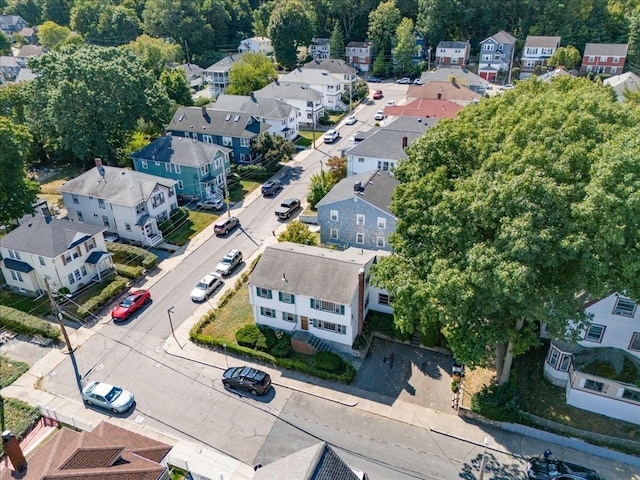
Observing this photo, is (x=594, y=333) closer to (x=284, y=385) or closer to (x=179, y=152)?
(x=284, y=385)

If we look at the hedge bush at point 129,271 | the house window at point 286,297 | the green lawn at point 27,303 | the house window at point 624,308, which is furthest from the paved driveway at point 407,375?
the green lawn at point 27,303

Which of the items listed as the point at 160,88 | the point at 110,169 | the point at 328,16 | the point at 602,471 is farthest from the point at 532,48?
the point at 602,471

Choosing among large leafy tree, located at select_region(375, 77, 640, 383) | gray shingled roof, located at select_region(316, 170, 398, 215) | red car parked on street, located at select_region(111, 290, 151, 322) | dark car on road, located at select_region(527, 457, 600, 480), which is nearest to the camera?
large leafy tree, located at select_region(375, 77, 640, 383)

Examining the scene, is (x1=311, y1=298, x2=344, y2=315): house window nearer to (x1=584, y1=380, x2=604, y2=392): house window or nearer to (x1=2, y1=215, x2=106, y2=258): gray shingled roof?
(x1=584, y1=380, x2=604, y2=392): house window

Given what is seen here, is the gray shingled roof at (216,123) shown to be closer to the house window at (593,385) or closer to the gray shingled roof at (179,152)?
the gray shingled roof at (179,152)

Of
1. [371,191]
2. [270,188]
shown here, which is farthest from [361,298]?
[270,188]

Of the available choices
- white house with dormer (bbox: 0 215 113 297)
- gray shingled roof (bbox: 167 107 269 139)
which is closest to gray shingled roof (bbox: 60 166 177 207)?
white house with dormer (bbox: 0 215 113 297)
